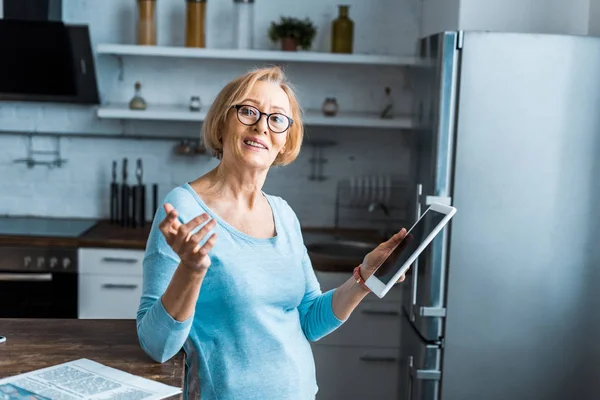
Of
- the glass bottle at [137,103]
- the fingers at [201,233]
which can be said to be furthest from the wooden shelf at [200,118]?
the fingers at [201,233]

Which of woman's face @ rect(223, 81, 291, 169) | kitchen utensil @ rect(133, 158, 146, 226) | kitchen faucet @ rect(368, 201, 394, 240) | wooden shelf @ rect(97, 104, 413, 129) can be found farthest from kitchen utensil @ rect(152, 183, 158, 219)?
woman's face @ rect(223, 81, 291, 169)

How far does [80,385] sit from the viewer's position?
1.44 meters

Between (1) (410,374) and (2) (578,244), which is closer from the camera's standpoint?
(2) (578,244)

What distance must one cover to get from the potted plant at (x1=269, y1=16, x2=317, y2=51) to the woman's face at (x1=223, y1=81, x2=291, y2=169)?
6.94 feet

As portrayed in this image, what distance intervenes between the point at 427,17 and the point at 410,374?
182 centimetres

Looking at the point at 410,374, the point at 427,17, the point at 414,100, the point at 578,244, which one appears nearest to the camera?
the point at 578,244

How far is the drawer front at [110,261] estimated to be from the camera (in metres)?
3.45

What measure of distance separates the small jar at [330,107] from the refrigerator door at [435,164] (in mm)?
871

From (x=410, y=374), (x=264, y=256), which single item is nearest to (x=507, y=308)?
(x=410, y=374)

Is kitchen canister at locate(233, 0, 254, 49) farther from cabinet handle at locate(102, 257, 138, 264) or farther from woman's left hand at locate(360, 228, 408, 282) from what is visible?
woman's left hand at locate(360, 228, 408, 282)

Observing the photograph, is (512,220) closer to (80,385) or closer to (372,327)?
(372,327)

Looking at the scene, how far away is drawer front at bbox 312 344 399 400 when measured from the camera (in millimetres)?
3436

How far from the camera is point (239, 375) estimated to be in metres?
1.62

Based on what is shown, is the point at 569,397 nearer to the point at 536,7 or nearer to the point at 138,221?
the point at 536,7
